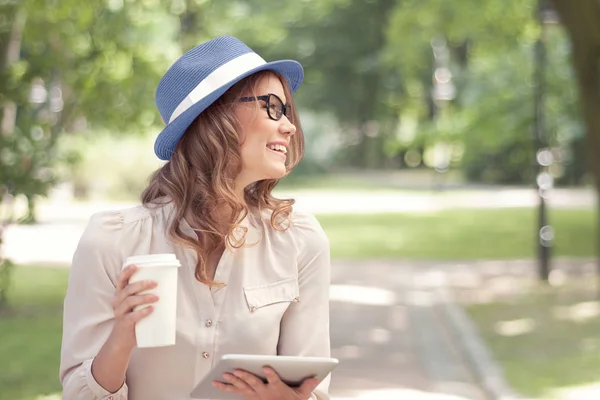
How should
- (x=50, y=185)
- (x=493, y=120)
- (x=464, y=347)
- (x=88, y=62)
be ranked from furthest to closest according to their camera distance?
(x=493, y=120) < (x=88, y=62) < (x=50, y=185) < (x=464, y=347)

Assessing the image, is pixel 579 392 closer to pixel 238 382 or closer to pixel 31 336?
pixel 31 336

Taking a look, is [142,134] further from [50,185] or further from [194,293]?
[194,293]

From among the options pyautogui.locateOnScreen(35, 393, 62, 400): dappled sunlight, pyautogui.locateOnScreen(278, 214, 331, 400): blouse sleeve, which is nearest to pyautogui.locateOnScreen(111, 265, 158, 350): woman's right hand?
pyautogui.locateOnScreen(278, 214, 331, 400): blouse sleeve

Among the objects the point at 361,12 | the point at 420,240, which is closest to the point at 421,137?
the point at 420,240

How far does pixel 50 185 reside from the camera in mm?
12352

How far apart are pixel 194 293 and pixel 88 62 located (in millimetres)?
11136

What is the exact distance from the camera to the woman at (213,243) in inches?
118

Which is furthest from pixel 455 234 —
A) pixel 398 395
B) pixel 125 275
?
pixel 125 275

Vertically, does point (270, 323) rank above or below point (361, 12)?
below

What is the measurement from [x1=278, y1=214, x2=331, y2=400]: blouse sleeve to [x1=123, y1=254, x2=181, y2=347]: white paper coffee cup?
2.01 ft

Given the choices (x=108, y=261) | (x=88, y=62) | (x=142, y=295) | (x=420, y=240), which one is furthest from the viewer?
(x=420, y=240)

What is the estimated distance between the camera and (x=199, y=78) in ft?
10.1

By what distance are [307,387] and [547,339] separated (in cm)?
912

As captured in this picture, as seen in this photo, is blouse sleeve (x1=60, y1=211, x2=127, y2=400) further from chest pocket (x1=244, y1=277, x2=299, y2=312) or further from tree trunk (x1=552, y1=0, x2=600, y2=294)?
tree trunk (x1=552, y1=0, x2=600, y2=294)
